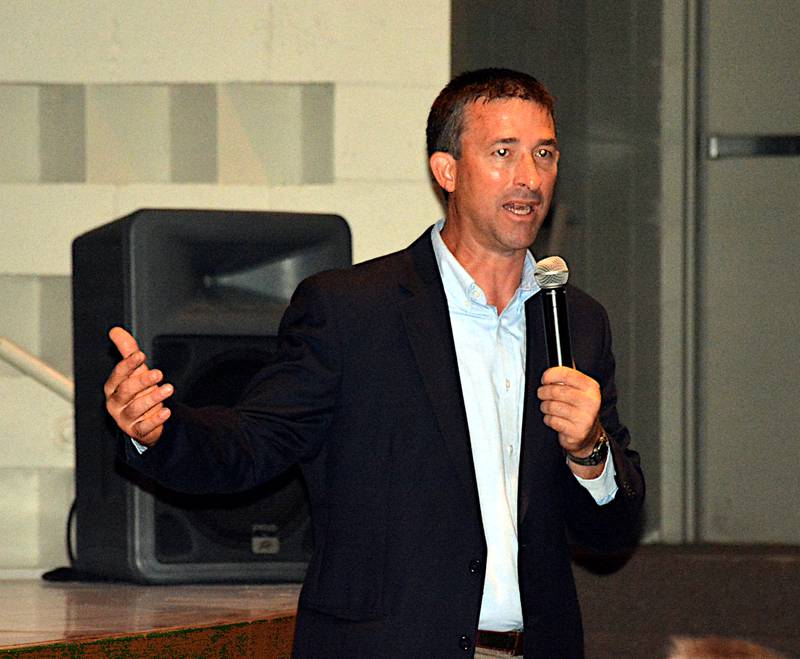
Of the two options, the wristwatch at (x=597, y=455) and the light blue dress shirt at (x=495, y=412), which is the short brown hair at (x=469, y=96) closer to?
the light blue dress shirt at (x=495, y=412)

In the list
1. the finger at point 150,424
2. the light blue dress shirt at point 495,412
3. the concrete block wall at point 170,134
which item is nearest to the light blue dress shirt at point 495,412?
the light blue dress shirt at point 495,412

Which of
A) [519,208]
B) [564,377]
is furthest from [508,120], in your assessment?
[564,377]

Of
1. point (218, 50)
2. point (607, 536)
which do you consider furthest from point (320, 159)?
point (607, 536)

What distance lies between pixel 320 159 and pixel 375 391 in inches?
59.1

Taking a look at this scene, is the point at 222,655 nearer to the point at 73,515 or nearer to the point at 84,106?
the point at 73,515

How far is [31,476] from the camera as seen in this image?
3.30 metres

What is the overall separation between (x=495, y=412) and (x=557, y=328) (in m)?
0.25

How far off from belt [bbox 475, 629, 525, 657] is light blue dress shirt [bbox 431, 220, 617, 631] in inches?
0.4

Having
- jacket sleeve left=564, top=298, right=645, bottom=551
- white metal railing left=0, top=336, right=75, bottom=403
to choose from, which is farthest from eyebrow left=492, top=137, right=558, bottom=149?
white metal railing left=0, top=336, right=75, bottom=403

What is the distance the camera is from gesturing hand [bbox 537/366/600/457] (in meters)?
1.68

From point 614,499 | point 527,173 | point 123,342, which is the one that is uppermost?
point 527,173

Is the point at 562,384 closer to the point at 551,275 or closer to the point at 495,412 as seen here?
the point at 551,275

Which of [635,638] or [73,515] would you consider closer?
[73,515]

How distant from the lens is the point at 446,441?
6.09ft
